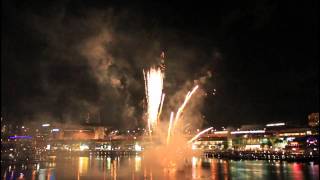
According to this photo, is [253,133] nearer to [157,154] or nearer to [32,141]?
[157,154]

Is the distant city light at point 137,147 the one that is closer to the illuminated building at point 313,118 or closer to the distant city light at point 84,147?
the distant city light at point 84,147

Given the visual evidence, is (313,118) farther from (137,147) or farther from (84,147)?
(84,147)

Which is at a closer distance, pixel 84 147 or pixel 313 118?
pixel 84 147

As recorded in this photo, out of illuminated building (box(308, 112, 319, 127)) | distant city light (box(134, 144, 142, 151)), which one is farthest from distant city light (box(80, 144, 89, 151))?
illuminated building (box(308, 112, 319, 127))

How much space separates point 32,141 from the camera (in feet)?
328

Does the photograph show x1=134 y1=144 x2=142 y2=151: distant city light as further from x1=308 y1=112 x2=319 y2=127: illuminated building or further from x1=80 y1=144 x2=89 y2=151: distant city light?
x1=308 y1=112 x2=319 y2=127: illuminated building

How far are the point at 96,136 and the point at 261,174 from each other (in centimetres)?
10257

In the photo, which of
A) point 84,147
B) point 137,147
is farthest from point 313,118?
point 84,147

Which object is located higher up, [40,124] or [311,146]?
[40,124]

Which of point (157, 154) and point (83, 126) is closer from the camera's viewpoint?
point (157, 154)

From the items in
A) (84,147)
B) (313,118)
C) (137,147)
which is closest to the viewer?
(137,147)

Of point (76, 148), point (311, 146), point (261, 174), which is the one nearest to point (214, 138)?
point (311, 146)

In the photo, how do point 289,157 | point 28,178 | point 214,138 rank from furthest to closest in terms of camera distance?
1. point 214,138
2. point 289,157
3. point 28,178

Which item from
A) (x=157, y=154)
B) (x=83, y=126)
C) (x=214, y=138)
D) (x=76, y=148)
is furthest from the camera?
(x=83, y=126)
